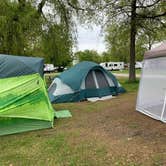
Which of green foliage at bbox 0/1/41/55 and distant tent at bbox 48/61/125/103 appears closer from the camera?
distant tent at bbox 48/61/125/103

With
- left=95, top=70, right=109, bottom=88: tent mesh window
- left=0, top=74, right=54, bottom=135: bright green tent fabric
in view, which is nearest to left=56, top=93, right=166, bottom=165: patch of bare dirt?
left=0, top=74, right=54, bottom=135: bright green tent fabric

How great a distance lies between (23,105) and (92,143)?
6.67 ft

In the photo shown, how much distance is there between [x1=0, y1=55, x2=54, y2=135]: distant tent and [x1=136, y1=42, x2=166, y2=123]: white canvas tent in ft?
9.05

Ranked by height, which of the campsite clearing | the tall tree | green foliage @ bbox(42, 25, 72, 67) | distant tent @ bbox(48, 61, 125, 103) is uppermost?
the tall tree

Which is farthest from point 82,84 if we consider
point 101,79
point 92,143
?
point 92,143

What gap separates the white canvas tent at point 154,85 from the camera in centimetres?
675

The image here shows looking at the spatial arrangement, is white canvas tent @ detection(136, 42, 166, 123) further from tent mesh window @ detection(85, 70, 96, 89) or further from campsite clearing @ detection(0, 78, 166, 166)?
tent mesh window @ detection(85, 70, 96, 89)

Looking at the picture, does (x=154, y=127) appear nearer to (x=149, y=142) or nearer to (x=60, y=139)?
(x=149, y=142)

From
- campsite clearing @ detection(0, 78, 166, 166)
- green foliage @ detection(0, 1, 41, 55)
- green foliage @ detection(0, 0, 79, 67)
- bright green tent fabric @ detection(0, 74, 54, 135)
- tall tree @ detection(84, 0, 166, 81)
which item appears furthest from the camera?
tall tree @ detection(84, 0, 166, 81)

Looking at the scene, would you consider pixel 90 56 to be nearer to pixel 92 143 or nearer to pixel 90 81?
pixel 90 81

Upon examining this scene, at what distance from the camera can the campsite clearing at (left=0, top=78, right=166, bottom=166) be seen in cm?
445

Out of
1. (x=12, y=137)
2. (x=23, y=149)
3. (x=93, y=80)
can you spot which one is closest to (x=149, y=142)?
(x=23, y=149)

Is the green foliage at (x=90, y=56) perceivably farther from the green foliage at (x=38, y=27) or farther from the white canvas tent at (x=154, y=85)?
the white canvas tent at (x=154, y=85)

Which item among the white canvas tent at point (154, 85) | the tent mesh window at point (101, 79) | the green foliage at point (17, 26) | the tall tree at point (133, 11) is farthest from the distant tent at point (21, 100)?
the tall tree at point (133, 11)
